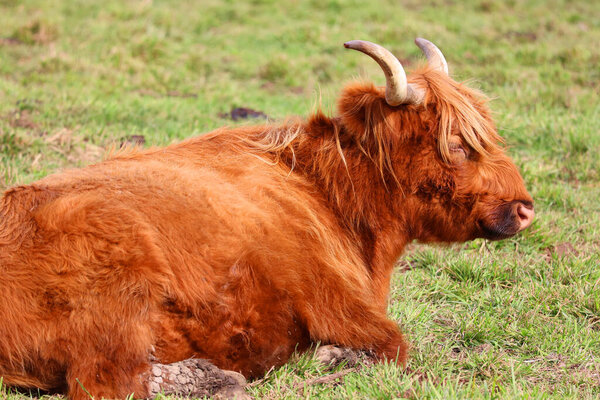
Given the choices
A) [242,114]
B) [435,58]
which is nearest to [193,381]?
[435,58]

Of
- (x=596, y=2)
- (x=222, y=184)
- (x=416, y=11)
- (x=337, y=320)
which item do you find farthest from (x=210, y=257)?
(x=596, y=2)

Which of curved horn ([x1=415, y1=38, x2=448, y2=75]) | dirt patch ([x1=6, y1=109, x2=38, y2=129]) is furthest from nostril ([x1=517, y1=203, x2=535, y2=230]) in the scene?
dirt patch ([x1=6, y1=109, x2=38, y2=129])

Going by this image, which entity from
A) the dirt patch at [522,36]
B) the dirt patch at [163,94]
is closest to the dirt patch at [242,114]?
the dirt patch at [163,94]

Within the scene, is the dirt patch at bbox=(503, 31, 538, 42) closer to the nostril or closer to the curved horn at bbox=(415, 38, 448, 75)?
the curved horn at bbox=(415, 38, 448, 75)

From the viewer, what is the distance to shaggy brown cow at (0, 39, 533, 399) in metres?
2.84

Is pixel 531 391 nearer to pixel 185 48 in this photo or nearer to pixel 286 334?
pixel 286 334

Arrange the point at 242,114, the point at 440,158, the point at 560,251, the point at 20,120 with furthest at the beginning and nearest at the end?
the point at 242,114, the point at 20,120, the point at 560,251, the point at 440,158

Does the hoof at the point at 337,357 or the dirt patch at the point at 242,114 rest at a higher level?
the dirt patch at the point at 242,114

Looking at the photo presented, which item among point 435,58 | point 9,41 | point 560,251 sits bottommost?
point 560,251

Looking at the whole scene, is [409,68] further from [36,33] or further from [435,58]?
[36,33]

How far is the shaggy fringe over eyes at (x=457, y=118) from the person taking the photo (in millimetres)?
3578

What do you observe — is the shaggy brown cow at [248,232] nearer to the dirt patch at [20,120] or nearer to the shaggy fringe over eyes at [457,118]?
the shaggy fringe over eyes at [457,118]

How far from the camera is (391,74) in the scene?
3.38m

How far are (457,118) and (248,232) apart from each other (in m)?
1.25
